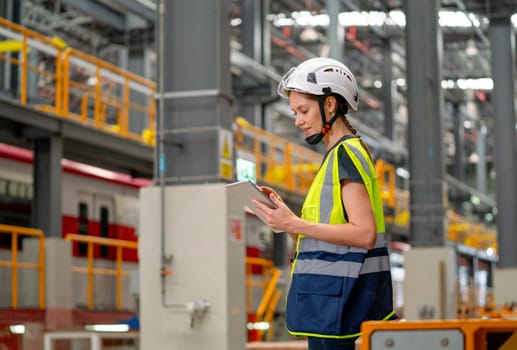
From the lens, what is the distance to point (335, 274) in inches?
138

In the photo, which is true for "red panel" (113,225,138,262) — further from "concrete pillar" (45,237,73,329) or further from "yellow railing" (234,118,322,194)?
"yellow railing" (234,118,322,194)

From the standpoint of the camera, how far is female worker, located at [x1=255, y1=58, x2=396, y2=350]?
3.49 m

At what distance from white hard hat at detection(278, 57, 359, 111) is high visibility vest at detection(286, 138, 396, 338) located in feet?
0.63

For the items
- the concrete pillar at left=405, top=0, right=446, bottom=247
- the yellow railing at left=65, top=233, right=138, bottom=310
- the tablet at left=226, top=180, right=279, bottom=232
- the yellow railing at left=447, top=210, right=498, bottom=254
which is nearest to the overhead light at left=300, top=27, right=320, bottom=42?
the yellow railing at left=447, top=210, right=498, bottom=254

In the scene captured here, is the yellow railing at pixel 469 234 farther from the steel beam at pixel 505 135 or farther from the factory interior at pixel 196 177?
the steel beam at pixel 505 135

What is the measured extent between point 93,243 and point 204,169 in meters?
8.68

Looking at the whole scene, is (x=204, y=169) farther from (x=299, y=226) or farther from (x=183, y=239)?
(x=299, y=226)

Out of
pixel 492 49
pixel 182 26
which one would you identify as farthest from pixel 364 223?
pixel 492 49

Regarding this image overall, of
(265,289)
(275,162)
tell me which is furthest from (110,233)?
(275,162)

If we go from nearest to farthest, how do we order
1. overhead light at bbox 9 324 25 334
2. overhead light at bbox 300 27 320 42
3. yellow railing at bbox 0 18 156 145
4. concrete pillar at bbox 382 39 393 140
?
overhead light at bbox 9 324 25 334
yellow railing at bbox 0 18 156 145
overhead light at bbox 300 27 320 42
concrete pillar at bbox 382 39 393 140

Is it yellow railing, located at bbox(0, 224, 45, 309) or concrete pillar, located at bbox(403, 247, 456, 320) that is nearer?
yellow railing, located at bbox(0, 224, 45, 309)

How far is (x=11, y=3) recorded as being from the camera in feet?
69.3

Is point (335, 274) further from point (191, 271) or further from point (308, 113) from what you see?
point (191, 271)

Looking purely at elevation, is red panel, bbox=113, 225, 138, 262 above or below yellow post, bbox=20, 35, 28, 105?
Result: below
